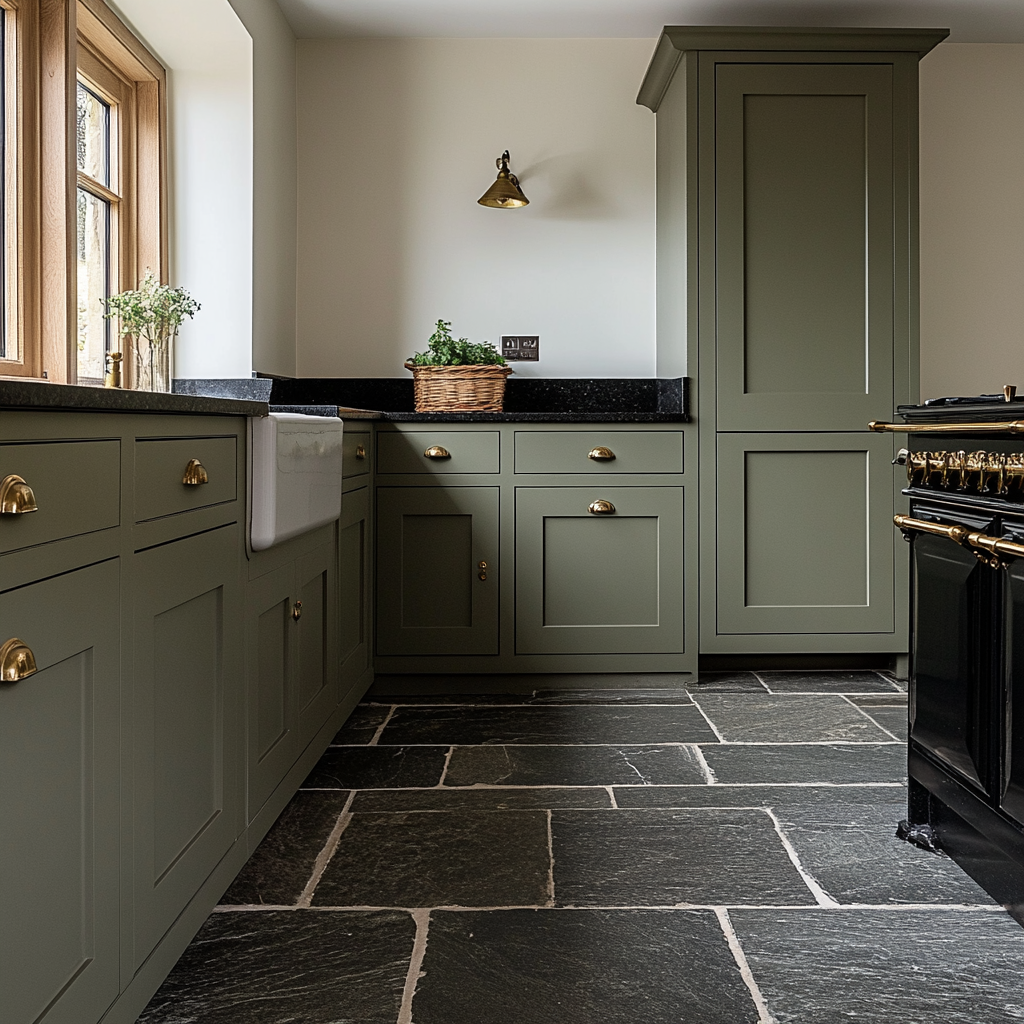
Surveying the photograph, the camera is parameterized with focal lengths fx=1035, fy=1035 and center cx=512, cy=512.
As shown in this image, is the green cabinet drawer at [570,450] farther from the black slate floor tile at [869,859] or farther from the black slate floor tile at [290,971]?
the black slate floor tile at [290,971]

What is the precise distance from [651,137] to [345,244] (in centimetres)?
121

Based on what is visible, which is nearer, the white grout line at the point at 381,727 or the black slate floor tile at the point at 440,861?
the black slate floor tile at the point at 440,861

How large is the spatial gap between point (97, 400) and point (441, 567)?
2207 mm

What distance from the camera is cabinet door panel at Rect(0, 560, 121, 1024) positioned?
975 mm

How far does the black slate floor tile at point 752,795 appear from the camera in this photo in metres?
2.23

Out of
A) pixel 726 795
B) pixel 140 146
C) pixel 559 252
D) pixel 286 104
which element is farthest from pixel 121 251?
pixel 726 795

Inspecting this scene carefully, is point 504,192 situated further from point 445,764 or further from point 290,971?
point 290,971

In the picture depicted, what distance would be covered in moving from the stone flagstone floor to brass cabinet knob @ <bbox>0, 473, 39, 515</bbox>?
78 cm

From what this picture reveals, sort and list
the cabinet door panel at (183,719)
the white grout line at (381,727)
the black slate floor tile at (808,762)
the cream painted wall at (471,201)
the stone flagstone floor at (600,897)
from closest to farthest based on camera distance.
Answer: the cabinet door panel at (183,719)
the stone flagstone floor at (600,897)
the black slate floor tile at (808,762)
the white grout line at (381,727)
the cream painted wall at (471,201)

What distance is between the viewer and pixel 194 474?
4.98 ft

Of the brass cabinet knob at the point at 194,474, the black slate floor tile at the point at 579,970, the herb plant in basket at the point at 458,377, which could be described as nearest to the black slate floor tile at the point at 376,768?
the black slate floor tile at the point at 579,970

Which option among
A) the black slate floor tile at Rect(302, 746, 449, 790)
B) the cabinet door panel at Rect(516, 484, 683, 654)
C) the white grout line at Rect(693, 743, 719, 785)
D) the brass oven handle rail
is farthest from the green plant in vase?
the brass oven handle rail

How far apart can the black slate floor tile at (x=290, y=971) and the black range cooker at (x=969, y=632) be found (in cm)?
95

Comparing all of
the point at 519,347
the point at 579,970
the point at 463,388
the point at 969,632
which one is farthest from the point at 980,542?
the point at 519,347
